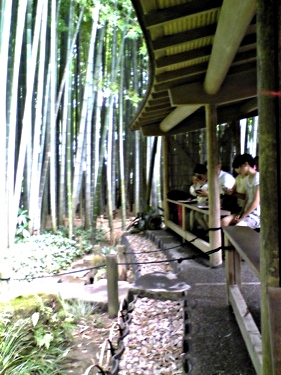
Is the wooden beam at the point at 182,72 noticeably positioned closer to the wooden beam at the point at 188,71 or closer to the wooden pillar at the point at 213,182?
the wooden beam at the point at 188,71

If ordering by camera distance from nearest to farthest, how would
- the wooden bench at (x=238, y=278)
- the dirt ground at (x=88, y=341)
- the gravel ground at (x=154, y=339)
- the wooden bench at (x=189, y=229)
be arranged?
the wooden bench at (x=238, y=278), the gravel ground at (x=154, y=339), the dirt ground at (x=88, y=341), the wooden bench at (x=189, y=229)

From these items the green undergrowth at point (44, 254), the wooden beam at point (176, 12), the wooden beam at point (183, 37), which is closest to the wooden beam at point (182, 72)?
the wooden beam at point (183, 37)

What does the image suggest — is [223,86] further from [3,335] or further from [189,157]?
[189,157]

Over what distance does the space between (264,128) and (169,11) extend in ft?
3.52

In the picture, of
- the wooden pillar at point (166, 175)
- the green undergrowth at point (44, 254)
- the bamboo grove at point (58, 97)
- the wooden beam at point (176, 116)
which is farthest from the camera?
the wooden pillar at point (166, 175)

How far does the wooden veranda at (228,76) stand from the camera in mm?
1305

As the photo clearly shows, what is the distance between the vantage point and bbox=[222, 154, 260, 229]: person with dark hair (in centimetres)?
353

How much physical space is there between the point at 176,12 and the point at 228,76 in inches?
56.5

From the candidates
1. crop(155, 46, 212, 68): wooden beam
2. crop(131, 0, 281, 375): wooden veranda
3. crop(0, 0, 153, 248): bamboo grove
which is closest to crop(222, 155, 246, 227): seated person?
crop(131, 0, 281, 375): wooden veranda

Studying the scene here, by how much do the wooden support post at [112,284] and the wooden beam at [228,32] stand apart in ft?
5.91

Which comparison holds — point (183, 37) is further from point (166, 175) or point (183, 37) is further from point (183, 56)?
point (166, 175)

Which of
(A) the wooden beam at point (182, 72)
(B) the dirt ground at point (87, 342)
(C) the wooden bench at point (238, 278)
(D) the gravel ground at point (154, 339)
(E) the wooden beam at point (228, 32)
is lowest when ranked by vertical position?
(B) the dirt ground at point (87, 342)

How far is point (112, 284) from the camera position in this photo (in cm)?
336

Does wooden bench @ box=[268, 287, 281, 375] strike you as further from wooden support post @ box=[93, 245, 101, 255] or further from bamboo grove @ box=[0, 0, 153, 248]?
wooden support post @ box=[93, 245, 101, 255]
